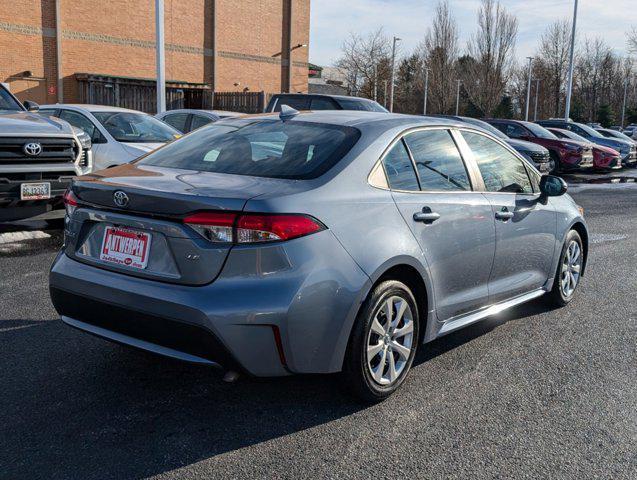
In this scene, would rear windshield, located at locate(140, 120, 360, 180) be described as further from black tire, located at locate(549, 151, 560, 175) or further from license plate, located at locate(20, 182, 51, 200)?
black tire, located at locate(549, 151, 560, 175)

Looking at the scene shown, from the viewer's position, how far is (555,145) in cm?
2169

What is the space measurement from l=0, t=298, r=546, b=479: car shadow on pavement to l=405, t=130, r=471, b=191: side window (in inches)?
45.5

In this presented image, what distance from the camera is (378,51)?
54375mm

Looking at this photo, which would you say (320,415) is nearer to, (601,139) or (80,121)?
(80,121)

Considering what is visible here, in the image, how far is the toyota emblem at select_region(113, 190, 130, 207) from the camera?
3.51 meters

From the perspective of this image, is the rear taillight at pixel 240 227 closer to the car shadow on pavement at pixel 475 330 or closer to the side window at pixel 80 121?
the car shadow on pavement at pixel 475 330

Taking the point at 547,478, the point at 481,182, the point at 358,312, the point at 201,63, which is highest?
the point at 201,63

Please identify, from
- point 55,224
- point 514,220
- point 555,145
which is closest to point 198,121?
point 55,224

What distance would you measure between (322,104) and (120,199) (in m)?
10.8

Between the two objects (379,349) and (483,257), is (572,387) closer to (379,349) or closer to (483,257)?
(483,257)

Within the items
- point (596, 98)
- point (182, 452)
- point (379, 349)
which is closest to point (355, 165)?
point (379, 349)

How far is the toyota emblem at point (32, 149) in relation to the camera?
7.74 metres

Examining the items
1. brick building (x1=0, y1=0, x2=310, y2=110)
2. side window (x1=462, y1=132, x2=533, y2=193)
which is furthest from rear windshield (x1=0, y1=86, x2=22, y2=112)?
brick building (x1=0, y1=0, x2=310, y2=110)

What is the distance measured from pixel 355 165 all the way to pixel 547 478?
1821mm
